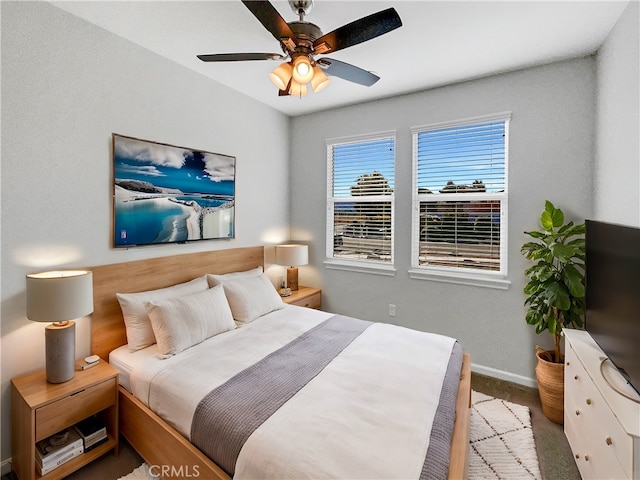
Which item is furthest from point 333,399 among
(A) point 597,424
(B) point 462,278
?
(B) point 462,278

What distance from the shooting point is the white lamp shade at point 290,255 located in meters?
3.60

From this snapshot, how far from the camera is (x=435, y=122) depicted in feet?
10.2

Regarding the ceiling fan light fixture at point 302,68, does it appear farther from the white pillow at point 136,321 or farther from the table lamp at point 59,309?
the white pillow at point 136,321

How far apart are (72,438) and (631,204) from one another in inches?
148

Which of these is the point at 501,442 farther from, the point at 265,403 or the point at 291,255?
the point at 291,255

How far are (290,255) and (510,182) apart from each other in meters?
2.36

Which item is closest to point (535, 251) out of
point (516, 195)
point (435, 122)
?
point (516, 195)

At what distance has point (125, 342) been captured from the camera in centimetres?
236

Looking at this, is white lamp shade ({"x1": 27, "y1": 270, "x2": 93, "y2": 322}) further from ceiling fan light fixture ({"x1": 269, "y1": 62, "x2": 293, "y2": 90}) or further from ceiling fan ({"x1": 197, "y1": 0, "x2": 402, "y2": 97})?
ceiling fan light fixture ({"x1": 269, "y1": 62, "x2": 293, "y2": 90})

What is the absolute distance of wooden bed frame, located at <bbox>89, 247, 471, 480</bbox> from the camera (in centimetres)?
148

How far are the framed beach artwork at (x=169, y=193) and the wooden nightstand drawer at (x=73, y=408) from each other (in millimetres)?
1022

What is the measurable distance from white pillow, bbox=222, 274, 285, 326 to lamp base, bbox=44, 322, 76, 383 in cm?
113

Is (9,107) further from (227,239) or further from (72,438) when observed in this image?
(72,438)

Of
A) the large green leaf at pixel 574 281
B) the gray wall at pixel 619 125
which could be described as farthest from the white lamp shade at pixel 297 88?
the large green leaf at pixel 574 281
